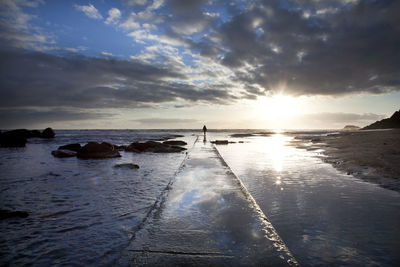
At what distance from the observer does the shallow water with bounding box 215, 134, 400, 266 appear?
276 cm

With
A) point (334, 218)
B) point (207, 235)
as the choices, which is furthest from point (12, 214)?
A: point (334, 218)

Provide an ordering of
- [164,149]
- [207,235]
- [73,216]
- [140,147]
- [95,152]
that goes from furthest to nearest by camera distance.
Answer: [140,147] < [164,149] < [95,152] < [73,216] < [207,235]

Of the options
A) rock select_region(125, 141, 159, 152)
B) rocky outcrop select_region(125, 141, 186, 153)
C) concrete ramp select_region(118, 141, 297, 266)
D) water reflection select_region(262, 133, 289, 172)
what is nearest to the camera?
concrete ramp select_region(118, 141, 297, 266)

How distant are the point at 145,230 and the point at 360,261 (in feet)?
9.67

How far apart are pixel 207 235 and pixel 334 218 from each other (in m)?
2.48

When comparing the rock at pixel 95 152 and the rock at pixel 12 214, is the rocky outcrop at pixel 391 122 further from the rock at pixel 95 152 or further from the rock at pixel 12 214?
the rock at pixel 12 214

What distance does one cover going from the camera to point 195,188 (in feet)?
19.7

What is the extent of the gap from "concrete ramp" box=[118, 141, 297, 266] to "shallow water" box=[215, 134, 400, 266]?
0.33 meters

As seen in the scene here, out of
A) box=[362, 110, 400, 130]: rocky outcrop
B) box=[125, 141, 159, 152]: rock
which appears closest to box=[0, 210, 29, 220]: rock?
box=[125, 141, 159, 152]: rock

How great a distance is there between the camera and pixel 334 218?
12.9 ft

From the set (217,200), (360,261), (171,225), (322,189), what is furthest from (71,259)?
(322,189)

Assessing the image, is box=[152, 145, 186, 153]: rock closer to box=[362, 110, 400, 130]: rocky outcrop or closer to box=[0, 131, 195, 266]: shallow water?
box=[0, 131, 195, 266]: shallow water

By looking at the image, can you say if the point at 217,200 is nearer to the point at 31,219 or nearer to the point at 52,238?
the point at 52,238

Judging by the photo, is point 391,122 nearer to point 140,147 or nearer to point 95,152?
point 140,147
